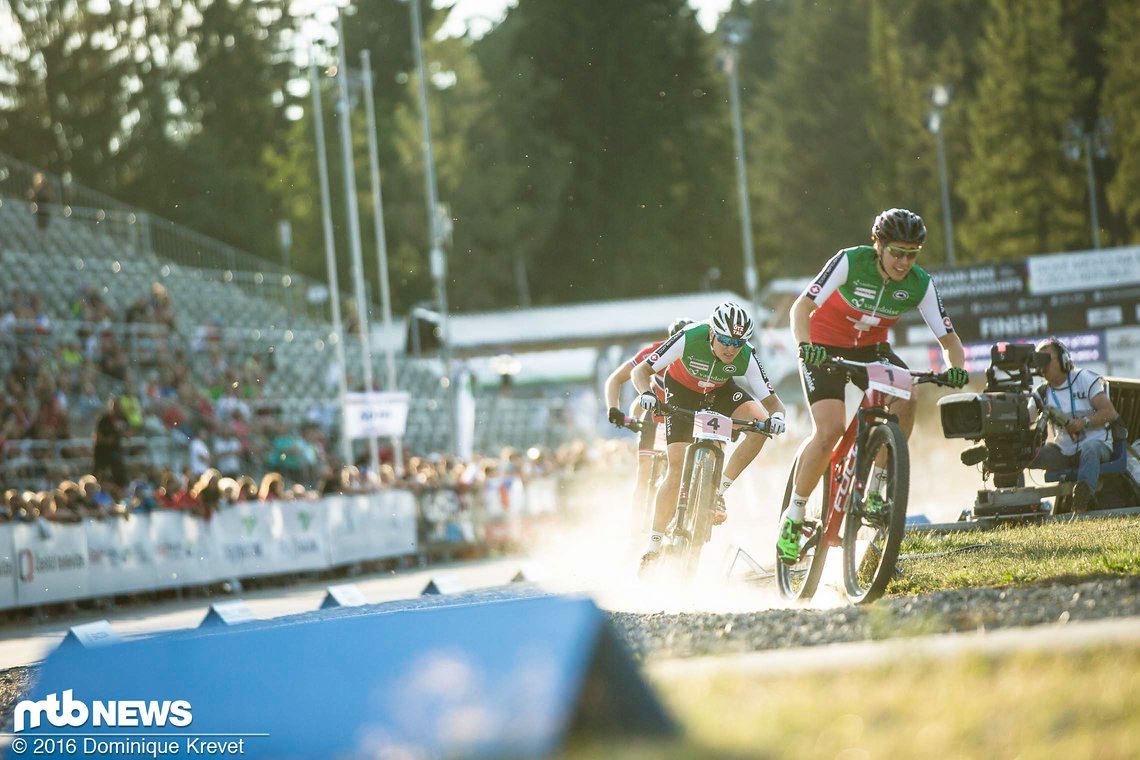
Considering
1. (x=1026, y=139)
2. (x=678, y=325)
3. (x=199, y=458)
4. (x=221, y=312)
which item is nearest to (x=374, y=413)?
(x=199, y=458)

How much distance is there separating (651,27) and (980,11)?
13417 millimetres

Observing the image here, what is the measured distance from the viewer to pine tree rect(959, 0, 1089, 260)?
45.8m

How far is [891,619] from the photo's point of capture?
7305 mm

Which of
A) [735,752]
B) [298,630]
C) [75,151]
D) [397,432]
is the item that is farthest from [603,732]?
[75,151]

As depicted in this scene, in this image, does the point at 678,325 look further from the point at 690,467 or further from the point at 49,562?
the point at 49,562

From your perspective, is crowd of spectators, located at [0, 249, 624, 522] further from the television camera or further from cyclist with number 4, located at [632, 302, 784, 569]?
the television camera

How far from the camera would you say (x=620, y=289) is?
68.9 m

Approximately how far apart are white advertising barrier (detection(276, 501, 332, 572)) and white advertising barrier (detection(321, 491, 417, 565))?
0.52 feet

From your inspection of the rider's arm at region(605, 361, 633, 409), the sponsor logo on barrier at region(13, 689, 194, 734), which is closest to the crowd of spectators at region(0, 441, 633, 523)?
the rider's arm at region(605, 361, 633, 409)

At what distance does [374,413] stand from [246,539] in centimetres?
600

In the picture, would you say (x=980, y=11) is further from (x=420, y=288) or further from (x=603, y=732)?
(x=603, y=732)

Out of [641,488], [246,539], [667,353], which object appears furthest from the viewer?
[246,539]

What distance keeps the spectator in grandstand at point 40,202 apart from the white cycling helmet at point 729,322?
22853 mm

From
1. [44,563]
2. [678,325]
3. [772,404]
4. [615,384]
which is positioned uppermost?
[678,325]
